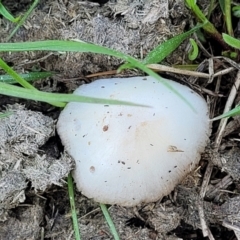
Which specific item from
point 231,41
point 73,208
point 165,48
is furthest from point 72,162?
point 231,41

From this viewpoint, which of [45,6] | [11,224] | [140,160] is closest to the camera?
[140,160]

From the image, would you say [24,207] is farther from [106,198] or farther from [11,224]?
[106,198]

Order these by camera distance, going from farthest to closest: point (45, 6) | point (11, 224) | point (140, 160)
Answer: point (45, 6), point (11, 224), point (140, 160)

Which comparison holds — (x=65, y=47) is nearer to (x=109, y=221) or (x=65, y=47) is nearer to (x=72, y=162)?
(x=72, y=162)

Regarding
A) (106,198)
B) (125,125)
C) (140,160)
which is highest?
(125,125)

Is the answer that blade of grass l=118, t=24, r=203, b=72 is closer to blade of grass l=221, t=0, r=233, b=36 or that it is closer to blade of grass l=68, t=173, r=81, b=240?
blade of grass l=221, t=0, r=233, b=36

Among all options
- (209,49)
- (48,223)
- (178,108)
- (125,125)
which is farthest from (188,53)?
(48,223)
